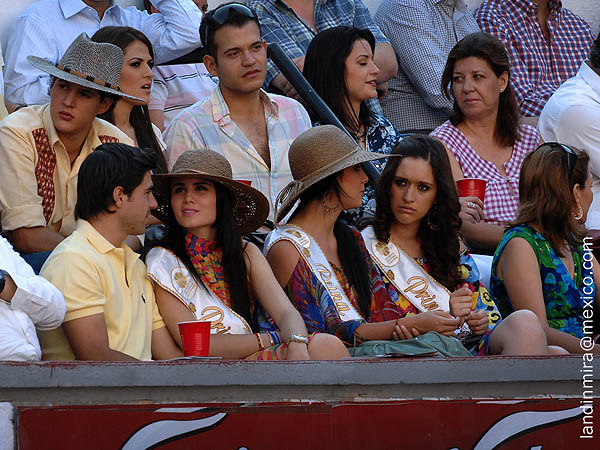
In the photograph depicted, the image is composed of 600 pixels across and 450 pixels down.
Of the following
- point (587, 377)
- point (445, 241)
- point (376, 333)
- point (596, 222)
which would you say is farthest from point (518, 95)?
point (587, 377)

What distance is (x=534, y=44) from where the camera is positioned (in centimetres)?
696

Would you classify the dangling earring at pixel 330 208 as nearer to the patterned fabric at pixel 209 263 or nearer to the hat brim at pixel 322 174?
the hat brim at pixel 322 174

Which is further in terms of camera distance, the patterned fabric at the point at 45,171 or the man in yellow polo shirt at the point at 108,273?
Answer: the patterned fabric at the point at 45,171

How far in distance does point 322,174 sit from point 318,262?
15.2 inches

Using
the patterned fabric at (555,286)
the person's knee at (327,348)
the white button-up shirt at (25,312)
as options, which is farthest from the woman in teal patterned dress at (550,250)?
the white button-up shirt at (25,312)

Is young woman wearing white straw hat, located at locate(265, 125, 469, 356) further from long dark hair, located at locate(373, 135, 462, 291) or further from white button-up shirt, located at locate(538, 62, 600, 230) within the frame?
white button-up shirt, located at locate(538, 62, 600, 230)

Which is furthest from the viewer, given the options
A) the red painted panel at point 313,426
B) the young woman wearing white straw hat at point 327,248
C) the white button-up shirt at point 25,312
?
the young woman wearing white straw hat at point 327,248

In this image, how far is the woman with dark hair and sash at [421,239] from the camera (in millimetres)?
4480

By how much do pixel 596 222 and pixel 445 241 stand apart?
1.33 metres

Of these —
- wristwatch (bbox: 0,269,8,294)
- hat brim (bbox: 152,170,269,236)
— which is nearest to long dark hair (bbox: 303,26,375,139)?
hat brim (bbox: 152,170,269,236)

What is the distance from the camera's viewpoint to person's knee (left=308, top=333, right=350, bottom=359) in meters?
3.72

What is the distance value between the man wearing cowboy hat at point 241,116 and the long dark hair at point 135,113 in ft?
0.58

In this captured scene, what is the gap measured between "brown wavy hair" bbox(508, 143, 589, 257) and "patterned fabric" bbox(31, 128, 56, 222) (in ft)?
6.59

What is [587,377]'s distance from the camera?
11.0 ft
